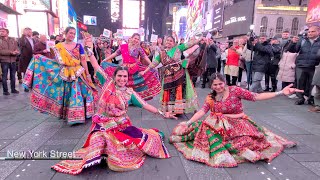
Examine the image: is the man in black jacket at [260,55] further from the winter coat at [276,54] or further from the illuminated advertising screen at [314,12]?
the illuminated advertising screen at [314,12]

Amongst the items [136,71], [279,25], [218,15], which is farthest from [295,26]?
[136,71]

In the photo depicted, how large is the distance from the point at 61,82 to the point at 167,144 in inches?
82.7

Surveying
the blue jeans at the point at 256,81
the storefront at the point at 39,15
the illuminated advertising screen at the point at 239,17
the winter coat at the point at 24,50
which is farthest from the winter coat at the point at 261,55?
the illuminated advertising screen at the point at 239,17

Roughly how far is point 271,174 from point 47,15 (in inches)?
910

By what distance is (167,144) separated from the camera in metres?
3.37

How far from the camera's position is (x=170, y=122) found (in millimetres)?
4402

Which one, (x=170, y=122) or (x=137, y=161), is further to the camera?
(x=170, y=122)

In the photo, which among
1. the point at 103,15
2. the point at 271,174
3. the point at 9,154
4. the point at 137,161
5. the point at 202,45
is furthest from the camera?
the point at 103,15

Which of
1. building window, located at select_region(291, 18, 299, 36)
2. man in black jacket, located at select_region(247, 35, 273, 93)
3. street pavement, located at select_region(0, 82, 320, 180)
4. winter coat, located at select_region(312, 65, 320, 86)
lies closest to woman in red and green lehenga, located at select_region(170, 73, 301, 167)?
street pavement, located at select_region(0, 82, 320, 180)

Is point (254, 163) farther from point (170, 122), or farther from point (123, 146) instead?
point (170, 122)

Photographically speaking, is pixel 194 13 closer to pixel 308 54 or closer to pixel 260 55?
pixel 260 55

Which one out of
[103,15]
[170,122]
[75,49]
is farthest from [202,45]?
[103,15]

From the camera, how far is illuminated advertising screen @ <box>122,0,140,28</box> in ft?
117

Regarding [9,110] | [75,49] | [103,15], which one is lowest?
[9,110]
